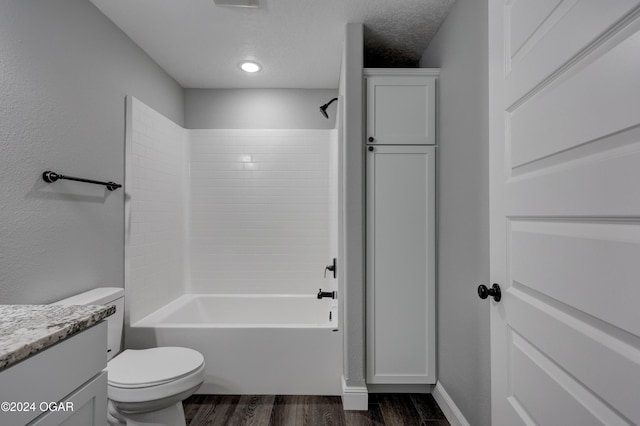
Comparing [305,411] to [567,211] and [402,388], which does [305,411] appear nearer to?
[402,388]

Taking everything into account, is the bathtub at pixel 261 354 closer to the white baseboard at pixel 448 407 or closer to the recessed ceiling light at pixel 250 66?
the white baseboard at pixel 448 407

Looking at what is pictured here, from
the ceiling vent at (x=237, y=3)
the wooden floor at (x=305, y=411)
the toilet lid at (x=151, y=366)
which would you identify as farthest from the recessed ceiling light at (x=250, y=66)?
the wooden floor at (x=305, y=411)

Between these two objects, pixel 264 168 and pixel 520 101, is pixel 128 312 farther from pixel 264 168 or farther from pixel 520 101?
pixel 520 101

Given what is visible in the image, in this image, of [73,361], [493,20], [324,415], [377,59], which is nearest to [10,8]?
[73,361]

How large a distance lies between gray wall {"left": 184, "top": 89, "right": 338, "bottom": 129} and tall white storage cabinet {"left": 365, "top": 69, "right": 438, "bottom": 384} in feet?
3.66

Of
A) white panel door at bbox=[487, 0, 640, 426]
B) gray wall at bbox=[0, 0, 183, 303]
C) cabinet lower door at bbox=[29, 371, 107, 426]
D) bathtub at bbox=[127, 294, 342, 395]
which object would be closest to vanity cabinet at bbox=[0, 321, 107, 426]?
cabinet lower door at bbox=[29, 371, 107, 426]

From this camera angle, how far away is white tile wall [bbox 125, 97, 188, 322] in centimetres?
223

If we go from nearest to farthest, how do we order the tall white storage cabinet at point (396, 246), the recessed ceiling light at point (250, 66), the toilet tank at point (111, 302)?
1. the toilet tank at point (111, 302)
2. the tall white storage cabinet at point (396, 246)
3. the recessed ceiling light at point (250, 66)

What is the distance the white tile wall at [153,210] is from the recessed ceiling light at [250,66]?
A: 0.79 metres

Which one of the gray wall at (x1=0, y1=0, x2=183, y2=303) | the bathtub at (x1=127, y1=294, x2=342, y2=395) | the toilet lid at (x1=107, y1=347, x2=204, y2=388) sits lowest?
the bathtub at (x1=127, y1=294, x2=342, y2=395)

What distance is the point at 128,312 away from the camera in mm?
2209

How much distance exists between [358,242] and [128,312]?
5.43ft

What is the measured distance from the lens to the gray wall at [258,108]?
3.12 m

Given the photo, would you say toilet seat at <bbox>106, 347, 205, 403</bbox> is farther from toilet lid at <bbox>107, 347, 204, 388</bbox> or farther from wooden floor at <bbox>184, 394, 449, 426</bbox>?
wooden floor at <bbox>184, 394, 449, 426</bbox>
